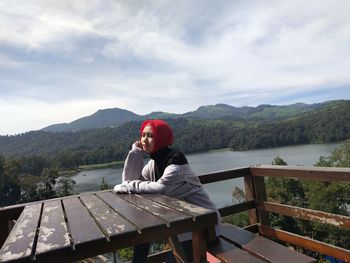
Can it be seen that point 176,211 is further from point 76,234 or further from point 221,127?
point 221,127

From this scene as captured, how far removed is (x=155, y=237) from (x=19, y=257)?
0.56m

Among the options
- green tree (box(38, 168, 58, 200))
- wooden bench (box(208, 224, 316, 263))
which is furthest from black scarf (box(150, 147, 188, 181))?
green tree (box(38, 168, 58, 200))

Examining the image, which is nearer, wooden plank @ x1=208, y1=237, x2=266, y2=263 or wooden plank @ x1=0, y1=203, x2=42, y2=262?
wooden plank @ x1=0, y1=203, x2=42, y2=262

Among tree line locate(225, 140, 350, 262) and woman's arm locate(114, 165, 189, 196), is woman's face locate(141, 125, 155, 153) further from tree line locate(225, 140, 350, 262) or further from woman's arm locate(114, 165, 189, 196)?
tree line locate(225, 140, 350, 262)

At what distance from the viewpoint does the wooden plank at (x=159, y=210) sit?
5.15 feet

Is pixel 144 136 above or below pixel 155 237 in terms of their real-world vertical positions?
above

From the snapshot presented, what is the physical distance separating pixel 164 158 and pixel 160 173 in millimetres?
115

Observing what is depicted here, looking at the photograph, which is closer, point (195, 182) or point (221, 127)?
point (195, 182)

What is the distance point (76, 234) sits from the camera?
1.45 meters

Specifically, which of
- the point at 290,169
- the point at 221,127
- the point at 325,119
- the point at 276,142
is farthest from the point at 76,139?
the point at 290,169

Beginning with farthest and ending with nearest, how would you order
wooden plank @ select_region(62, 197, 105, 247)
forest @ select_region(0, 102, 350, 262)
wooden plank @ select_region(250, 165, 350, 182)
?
forest @ select_region(0, 102, 350, 262) < wooden plank @ select_region(250, 165, 350, 182) < wooden plank @ select_region(62, 197, 105, 247)

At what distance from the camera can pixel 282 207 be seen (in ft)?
9.82

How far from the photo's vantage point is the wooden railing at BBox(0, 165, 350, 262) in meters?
2.42

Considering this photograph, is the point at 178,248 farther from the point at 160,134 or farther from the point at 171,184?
the point at 160,134
